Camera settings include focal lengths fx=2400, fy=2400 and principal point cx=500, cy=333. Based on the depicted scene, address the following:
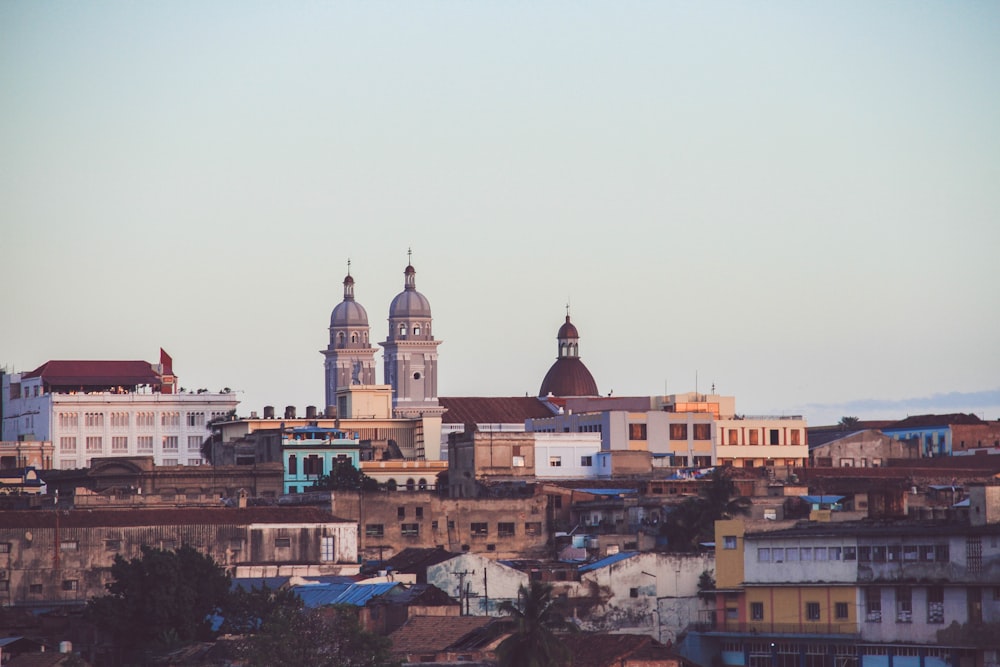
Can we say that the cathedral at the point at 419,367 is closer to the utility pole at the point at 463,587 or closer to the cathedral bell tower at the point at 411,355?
the cathedral bell tower at the point at 411,355

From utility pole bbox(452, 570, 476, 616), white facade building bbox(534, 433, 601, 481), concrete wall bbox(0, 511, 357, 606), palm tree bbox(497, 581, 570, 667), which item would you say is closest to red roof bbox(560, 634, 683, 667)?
palm tree bbox(497, 581, 570, 667)

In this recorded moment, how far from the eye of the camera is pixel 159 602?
3036 inches

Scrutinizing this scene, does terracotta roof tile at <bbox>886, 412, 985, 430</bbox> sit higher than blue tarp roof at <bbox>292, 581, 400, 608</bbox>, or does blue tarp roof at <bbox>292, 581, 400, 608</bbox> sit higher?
terracotta roof tile at <bbox>886, 412, 985, 430</bbox>

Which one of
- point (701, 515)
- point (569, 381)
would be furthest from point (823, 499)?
point (569, 381)

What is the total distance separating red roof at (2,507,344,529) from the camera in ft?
298

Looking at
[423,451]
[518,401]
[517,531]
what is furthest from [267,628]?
[518,401]

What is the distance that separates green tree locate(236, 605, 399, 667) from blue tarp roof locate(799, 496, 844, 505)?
111 feet

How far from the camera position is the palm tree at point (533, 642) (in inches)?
2557

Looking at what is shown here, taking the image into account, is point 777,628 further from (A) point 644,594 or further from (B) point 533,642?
(B) point 533,642

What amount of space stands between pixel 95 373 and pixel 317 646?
107 m

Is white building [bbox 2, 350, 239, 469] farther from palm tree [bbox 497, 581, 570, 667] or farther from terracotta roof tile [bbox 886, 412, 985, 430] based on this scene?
palm tree [bbox 497, 581, 570, 667]

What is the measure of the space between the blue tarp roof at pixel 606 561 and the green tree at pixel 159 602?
12807 mm

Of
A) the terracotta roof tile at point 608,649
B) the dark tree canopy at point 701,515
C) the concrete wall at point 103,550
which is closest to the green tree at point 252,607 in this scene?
the terracotta roof tile at point 608,649

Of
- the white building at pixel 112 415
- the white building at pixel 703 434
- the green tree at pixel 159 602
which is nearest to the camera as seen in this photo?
the green tree at pixel 159 602
